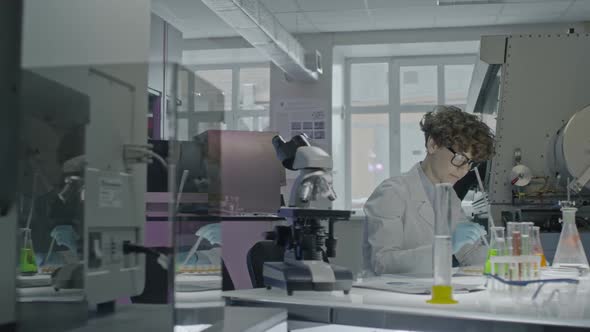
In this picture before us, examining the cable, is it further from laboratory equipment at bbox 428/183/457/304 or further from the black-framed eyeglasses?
the black-framed eyeglasses

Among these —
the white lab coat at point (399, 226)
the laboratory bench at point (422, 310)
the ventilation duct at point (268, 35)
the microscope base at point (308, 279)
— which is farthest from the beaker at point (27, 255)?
the ventilation duct at point (268, 35)

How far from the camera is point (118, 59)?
1.05m

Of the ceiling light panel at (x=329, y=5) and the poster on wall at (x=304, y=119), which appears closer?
the ceiling light panel at (x=329, y=5)

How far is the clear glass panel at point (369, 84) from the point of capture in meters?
6.43

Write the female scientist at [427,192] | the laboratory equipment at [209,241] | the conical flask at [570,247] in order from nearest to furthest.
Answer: the laboratory equipment at [209,241] → the conical flask at [570,247] → the female scientist at [427,192]

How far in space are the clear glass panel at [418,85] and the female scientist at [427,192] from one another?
3.97 metres

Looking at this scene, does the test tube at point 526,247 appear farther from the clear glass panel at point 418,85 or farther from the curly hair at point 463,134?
the clear glass panel at point 418,85

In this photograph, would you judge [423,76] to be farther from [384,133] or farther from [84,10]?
[84,10]

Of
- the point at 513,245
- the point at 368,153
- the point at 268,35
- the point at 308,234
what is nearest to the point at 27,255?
the point at 308,234

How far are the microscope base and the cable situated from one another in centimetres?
69

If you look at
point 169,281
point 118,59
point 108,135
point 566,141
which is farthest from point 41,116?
point 566,141

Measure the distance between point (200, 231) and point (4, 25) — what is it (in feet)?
1.26

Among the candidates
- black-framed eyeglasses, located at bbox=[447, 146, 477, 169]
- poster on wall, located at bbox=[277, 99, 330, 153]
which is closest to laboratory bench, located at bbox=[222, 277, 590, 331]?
black-framed eyeglasses, located at bbox=[447, 146, 477, 169]

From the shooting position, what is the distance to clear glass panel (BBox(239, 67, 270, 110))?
21.1ft
